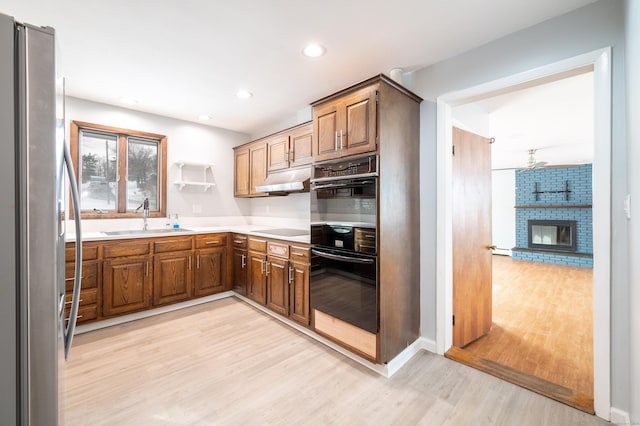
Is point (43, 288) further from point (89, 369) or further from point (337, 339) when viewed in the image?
point (337, 339)

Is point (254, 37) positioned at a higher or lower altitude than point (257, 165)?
higher

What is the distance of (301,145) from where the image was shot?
3273 mm

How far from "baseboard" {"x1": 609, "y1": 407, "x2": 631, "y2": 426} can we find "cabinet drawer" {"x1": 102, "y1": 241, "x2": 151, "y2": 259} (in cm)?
408

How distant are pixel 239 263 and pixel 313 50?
2.69 m

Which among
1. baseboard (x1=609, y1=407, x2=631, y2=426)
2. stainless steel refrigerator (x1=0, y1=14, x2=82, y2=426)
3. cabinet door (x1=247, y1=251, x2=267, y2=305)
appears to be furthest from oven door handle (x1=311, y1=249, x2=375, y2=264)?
stainless steel refrigerator (x1=0, y1=14, x2=82, y2=426)

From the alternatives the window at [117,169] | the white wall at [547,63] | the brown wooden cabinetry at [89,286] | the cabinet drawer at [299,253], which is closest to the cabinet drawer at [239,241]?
the cabinet drawer at [299,253]

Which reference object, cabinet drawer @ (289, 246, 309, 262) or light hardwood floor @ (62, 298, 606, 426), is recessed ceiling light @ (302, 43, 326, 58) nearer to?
cabinet drawer @ (289, 246, 309, 262)

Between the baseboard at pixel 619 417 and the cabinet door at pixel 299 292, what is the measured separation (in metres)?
2.15

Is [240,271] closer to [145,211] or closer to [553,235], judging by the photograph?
[145,211]

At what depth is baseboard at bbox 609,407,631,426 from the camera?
5.09 feet

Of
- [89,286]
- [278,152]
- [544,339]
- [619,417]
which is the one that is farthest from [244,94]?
[544,339]

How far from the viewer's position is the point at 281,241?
9.73ft

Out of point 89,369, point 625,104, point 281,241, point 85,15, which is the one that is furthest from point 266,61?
point 89,369

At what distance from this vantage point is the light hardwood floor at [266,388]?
166 centimetres
